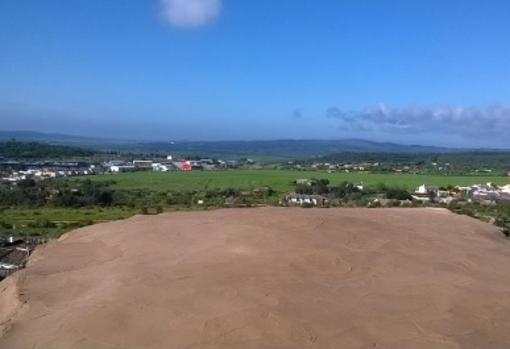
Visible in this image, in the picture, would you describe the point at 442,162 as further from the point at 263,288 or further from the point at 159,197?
the point at 263,288

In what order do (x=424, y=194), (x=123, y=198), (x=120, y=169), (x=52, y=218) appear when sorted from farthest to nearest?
(x=120, y=169) < (x=123, y=198) < (x=424, y=194) < (x=52, y=218)

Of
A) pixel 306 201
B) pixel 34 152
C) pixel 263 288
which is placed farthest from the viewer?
pixel 34 152

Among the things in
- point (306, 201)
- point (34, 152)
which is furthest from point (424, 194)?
point (34, 152)

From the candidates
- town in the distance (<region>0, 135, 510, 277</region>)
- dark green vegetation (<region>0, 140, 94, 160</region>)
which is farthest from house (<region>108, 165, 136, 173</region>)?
dark green vegetation (<region>0, 140, 94, 160</region>)

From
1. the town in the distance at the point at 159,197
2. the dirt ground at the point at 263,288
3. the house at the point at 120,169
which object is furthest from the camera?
the house at the point at 120,169

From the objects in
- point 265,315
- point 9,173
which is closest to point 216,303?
point 265,315

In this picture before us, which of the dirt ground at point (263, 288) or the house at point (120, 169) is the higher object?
the dirt ground at point (263, 288)

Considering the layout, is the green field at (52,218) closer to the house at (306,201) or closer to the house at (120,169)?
the house at (306,201)

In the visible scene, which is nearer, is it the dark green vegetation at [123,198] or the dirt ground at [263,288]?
the dirt ground at [263,288]

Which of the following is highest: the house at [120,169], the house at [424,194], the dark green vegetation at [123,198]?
the house at [424,194]

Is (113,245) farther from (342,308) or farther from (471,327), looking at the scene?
(471,327)

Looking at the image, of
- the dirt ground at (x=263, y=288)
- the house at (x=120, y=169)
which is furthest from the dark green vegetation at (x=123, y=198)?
the dirt ground at (x=263, y=288)
